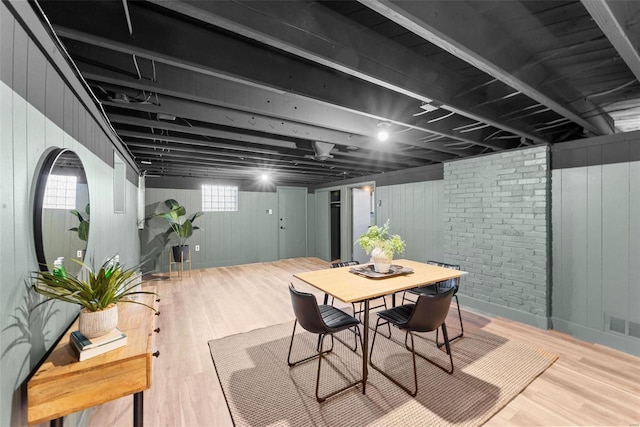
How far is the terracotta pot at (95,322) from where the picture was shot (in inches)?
51.2

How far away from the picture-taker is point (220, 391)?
2109 mm

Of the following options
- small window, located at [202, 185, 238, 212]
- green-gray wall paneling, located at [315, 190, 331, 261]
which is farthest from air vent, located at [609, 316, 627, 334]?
small window, located at [202, 185, 238, 212]

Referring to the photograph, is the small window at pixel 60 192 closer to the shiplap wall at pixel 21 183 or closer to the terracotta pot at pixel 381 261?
the shiplap wall at pixel 21 183

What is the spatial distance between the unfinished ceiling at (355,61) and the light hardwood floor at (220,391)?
2266 mm

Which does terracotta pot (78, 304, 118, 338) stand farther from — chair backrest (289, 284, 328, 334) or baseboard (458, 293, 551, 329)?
baseboard (458, 293, 551, 329)

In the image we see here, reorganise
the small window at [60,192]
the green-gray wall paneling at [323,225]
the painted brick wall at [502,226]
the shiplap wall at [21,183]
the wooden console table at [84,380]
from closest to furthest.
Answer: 1. the shiplap wall at [21,183]
2. the wooden console table at [84,380]
3. the small window at [60,192]
4. the painted brick wall at [502,226]
5. the green-gray wall paneling at [323,225]

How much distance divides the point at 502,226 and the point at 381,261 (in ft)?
6.93

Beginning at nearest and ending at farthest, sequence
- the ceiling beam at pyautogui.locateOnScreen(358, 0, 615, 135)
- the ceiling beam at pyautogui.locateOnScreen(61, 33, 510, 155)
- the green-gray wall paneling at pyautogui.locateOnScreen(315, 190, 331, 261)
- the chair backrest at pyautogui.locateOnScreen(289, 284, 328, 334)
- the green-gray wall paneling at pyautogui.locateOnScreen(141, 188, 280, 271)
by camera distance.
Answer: the ceiling beam at pyautogui.locateOnScreen(358, 0, 615, 135) < the ceiling beam at pyautogui.locateOnScreen(61, 33, 510, 155) < the chair backrest at pyautogui.locateOnScreen(289, 284, 328, 334) < the green-gray wall paneling at pyautogui.locateOnScreen(141, 188, 280, 271) < the green-gray wall paneling at pyautogui.locateOnScreen(315, 190, 331, 261)

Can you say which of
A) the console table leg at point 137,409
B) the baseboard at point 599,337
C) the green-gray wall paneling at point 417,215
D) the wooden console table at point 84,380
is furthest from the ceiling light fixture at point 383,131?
the baseboard at point 599,337

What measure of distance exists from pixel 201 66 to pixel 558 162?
3.95 metres

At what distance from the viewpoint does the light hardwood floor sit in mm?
1851

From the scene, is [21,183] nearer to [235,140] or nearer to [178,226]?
[235,140]

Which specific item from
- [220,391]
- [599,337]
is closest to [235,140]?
[220,391]

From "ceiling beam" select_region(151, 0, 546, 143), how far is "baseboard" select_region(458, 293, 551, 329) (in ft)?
9.64
